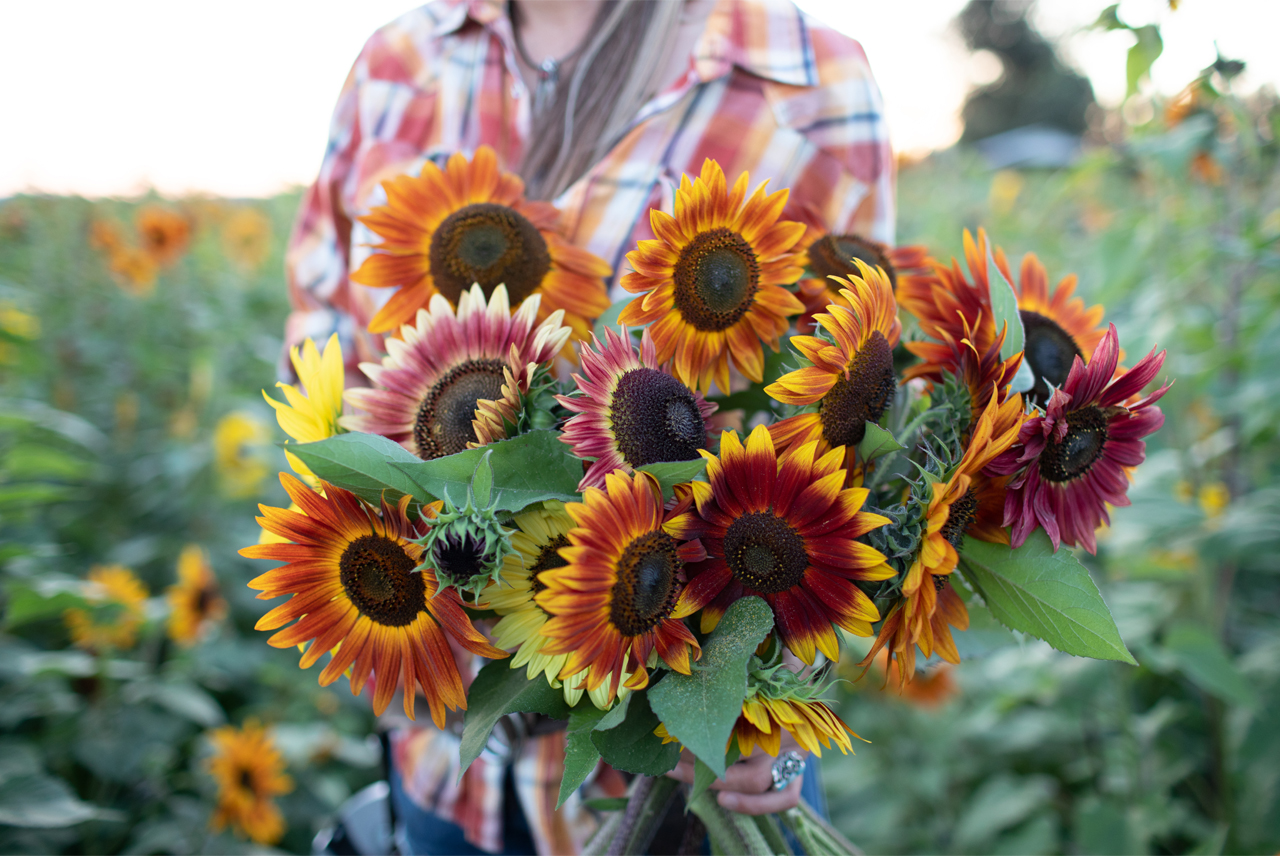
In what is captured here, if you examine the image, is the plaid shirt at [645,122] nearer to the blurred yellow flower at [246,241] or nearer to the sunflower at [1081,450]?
the sunflower at [1081,450]

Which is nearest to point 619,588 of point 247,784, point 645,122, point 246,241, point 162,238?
point 645,122

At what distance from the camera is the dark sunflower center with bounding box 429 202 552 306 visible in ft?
1.64

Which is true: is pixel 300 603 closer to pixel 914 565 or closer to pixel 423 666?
pixel 423 666

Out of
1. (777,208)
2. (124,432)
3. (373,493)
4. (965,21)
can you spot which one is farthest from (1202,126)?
(965,21)

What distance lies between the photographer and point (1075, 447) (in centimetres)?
42

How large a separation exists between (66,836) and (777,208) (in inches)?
55.6

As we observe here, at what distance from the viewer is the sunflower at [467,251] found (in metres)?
0.50

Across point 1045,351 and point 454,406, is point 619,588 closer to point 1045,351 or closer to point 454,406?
point 454,406

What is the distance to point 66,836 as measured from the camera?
1.17m

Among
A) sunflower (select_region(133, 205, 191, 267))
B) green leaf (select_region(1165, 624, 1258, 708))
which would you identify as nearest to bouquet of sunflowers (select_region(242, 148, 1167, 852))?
green leaf (select_region(1165, 624, 1258, 708))

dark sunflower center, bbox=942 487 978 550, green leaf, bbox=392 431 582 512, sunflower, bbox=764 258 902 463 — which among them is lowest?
green leaf, bbox=392 431 582 512

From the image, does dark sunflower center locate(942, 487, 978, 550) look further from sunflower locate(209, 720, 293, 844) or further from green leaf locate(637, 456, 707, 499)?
sunflower locate(209, 720, 293, 844)

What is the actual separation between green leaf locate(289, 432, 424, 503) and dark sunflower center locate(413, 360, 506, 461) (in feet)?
0.13

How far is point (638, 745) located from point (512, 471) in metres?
0.17
